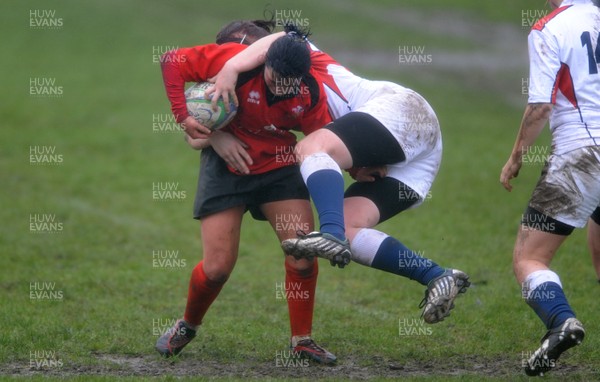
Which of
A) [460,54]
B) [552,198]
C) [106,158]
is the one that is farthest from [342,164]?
[460,54]

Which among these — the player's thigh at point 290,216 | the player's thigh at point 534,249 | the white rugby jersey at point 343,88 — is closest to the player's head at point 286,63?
the white rugby jersey at point 343,88

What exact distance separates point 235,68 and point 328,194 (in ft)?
3.10

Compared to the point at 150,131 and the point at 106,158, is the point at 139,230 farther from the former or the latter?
the point at 150,131

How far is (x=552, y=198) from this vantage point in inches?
225

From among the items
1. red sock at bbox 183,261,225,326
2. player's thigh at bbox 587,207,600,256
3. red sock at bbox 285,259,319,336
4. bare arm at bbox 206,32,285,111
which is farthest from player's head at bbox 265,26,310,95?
Result: player's thigh at bbox 587,207,600,256

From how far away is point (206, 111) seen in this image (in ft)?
19.4

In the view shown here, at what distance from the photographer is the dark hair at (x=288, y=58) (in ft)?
18.4

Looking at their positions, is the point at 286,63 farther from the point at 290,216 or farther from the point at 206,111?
the point at 290,216

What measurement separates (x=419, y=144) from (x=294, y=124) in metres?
0.79

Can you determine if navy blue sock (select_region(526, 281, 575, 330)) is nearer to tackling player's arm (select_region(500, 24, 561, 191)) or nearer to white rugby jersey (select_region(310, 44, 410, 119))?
tackling player's arm (select_region(500, 24, 561, 191))

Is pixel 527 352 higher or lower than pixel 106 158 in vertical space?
higher

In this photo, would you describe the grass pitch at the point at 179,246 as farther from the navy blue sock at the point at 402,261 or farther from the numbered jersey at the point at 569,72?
the numbered jersey at the point at 569,72

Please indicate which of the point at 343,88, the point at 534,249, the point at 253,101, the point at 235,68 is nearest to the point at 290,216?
the point at 253,101

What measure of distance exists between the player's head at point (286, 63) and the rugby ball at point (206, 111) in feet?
1.06
